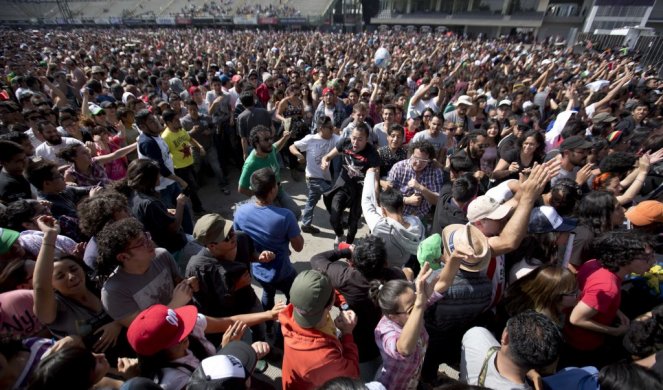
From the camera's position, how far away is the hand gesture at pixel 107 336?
6.71 ft

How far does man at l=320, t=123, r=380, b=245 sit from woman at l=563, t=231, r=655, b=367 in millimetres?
2335

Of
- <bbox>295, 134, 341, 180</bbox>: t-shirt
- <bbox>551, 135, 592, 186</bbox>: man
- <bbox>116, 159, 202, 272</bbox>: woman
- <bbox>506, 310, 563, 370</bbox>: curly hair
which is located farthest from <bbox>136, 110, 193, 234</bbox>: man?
<bbox>551, 135, 592, 186</bbox>: man

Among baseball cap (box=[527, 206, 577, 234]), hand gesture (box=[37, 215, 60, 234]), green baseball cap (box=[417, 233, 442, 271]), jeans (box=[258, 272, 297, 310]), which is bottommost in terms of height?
jeans (box=[258, 272, 297, 310])

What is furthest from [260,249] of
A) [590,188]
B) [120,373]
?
[590,188]

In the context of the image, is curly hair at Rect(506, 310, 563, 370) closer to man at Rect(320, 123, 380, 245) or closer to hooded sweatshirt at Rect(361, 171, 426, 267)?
hooded sweatshirt at Rect(361, 171, 426, 267)

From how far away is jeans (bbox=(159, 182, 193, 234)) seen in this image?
4.03 metres

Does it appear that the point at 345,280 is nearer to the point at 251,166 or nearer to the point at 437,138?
the point at 251,166

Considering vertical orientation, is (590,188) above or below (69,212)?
below

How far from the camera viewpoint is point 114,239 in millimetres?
2023

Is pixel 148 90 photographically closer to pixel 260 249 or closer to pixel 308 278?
pixel 260 249

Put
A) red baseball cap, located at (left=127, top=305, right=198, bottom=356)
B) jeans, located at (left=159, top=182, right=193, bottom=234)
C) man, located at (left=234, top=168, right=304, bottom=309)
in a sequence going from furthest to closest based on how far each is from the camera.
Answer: jeans, located at (left=159, top=182, right=193, bottom=234)
man, located at (left=234, top=168, right=304, bottom=309)
red baseball cap, located at (left=127, top=305, right=198, bottom=356)

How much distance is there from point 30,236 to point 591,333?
4258mm

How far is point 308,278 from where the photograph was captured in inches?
71.0

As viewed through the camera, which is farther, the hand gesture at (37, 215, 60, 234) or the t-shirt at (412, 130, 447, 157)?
the t-shirt at (412, 130, 447, 157)
